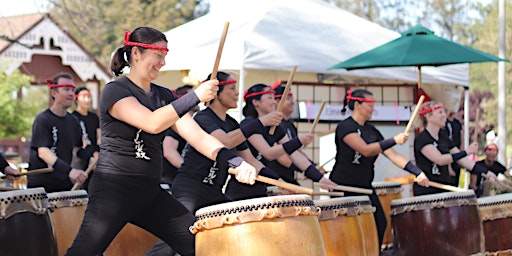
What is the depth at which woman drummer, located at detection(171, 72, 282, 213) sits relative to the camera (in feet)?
20.5

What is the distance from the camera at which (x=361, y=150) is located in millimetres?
8305

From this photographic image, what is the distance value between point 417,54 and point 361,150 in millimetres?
2436

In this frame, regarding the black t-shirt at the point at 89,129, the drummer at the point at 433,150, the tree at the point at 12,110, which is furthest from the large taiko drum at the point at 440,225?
the tree at the point at 12,110

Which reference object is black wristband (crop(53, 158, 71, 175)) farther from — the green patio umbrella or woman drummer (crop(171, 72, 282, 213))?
the green patio umbrella

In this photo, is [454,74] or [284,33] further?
[454,74]

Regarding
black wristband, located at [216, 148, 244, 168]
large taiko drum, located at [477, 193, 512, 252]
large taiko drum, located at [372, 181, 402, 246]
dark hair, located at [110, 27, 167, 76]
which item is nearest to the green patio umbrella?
large taiko drum, located at [372, 181, 402, 246]

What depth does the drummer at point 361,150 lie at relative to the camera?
827 cm

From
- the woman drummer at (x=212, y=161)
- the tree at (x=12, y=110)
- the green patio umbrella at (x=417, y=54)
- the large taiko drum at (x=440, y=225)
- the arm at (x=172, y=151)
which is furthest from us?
the tree at (x=12, y=110)

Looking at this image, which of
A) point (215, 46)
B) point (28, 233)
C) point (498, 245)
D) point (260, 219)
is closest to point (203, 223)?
point (260, 219)

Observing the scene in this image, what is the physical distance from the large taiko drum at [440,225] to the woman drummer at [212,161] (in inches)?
60.7

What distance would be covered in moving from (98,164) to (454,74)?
8.73 meters

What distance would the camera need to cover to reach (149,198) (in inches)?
201

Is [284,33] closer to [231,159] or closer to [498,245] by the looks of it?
[498,245]

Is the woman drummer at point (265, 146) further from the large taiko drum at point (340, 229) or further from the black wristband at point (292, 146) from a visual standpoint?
the large taiko drum at point (340, 229)
